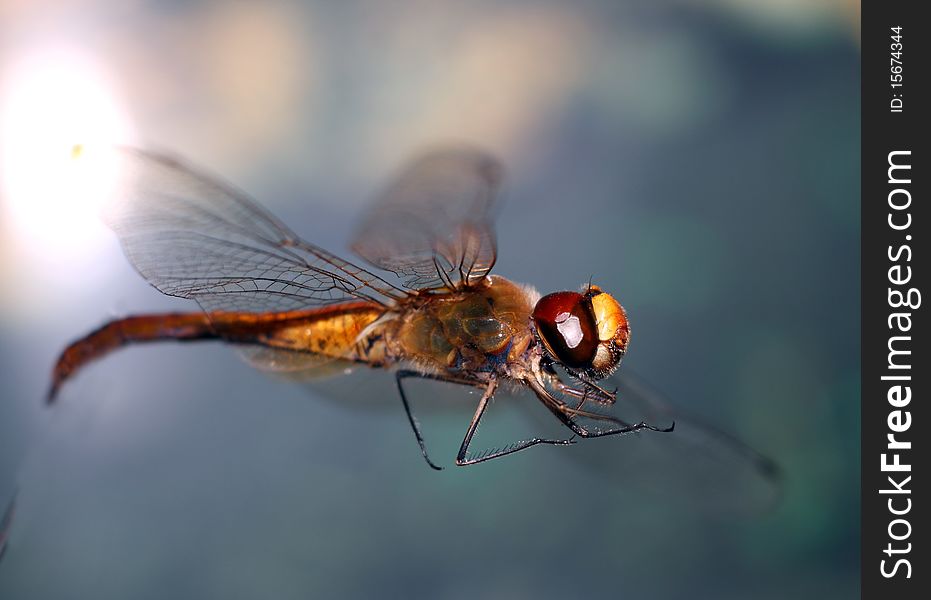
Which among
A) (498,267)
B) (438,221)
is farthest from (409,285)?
(498,267)

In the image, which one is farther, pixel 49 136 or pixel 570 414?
pixel 49 136

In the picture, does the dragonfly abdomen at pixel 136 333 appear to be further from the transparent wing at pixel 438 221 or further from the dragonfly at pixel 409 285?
the transparent wing at pixel 438 221

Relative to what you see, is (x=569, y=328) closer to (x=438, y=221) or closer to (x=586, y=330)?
(x=586, y=330)

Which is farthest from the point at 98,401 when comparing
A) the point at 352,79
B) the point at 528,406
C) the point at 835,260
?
the point at 835,260

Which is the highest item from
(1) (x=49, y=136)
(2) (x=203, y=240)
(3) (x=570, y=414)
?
(1) (x=49, y=136)

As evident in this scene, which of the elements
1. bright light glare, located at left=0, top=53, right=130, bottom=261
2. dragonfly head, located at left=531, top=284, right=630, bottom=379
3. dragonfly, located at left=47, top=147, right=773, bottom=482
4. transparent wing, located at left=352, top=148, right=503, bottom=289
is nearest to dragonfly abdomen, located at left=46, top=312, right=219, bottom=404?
dragonfly, located at left=47, top=147, right=773, bottom=482

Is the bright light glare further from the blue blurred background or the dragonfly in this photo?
the dragonfly

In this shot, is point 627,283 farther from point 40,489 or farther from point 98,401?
point 40,489
